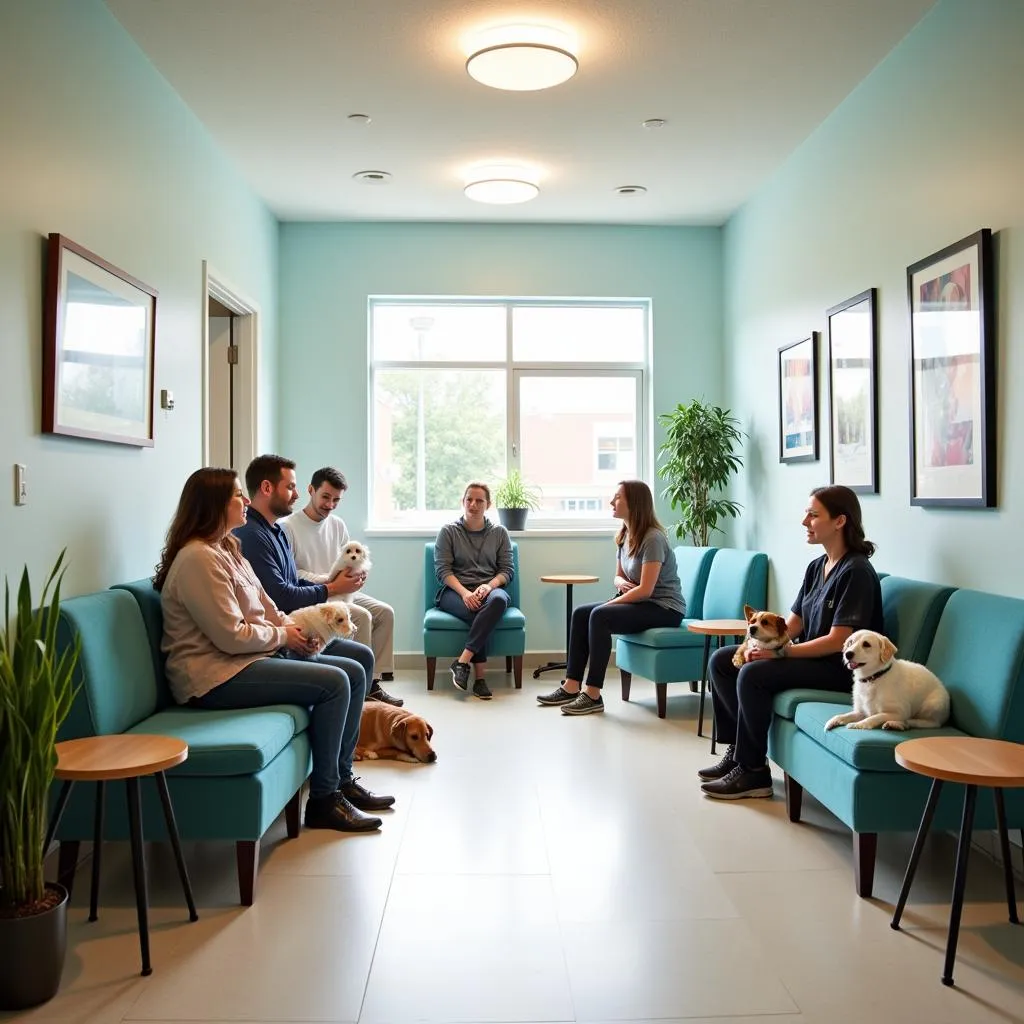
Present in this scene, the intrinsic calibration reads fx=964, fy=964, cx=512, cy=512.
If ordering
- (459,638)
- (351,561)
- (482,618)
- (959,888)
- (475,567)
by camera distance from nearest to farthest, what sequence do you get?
1. (959,888)
2. (351,561)
3. (482,618)
4. (459,638)
5. (475,567)

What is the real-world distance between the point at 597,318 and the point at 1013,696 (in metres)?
4.57

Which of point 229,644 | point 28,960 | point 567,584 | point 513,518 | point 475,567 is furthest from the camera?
point 513,518

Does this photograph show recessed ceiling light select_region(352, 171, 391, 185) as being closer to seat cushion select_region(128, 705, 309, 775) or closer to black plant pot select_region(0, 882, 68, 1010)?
seat cushion select_region(128, 705, 309, 775)

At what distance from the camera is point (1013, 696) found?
2.75m

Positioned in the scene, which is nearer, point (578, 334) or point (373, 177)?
point (373, 177)

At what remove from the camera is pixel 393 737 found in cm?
424

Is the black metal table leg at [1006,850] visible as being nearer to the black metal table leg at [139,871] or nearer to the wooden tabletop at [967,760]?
the wooden tabletop at [967,760]

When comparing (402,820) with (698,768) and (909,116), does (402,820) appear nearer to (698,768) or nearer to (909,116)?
(698,768)

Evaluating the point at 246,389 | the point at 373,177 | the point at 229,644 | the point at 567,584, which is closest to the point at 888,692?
the point at 229,644

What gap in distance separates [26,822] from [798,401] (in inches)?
164

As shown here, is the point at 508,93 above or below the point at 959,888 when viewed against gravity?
above

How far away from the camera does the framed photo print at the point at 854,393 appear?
13.8 ft

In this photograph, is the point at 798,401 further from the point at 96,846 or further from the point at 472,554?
the point at 96,846

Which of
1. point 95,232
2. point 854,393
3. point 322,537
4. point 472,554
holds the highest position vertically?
point 95,232
